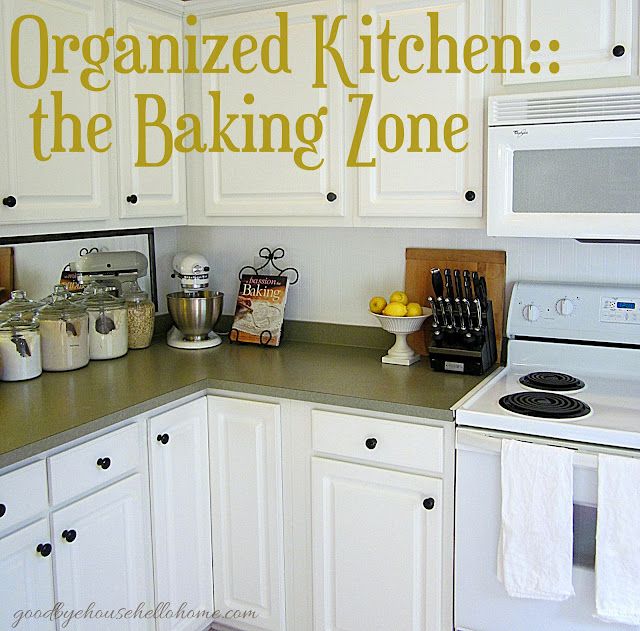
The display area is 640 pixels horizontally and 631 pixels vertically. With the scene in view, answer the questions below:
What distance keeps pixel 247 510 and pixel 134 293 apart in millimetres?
912

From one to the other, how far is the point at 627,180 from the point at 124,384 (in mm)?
1484

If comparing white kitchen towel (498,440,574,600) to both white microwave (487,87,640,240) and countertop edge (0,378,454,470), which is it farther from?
white microwave (487,87,640,240)

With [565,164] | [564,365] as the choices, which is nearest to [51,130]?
[565,164]

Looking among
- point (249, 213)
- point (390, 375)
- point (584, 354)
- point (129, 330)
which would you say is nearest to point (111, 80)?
point (249, 213)

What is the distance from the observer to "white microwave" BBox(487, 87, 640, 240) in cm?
206

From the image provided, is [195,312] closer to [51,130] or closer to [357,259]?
[357,259]

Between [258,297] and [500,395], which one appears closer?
[500,395]

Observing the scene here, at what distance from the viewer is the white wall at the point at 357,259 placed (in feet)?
8.04

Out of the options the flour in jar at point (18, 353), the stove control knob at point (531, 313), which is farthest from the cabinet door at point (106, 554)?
Answer: the stove control knob at point (531, 313)

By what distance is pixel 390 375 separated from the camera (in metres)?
2.45

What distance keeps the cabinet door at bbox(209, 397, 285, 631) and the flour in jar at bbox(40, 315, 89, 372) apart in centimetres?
44

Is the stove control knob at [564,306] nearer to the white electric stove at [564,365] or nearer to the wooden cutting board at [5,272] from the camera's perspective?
the white electric stove at [564,365]

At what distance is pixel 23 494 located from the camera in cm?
180

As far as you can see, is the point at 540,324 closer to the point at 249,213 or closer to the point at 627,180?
the point at 627,180
